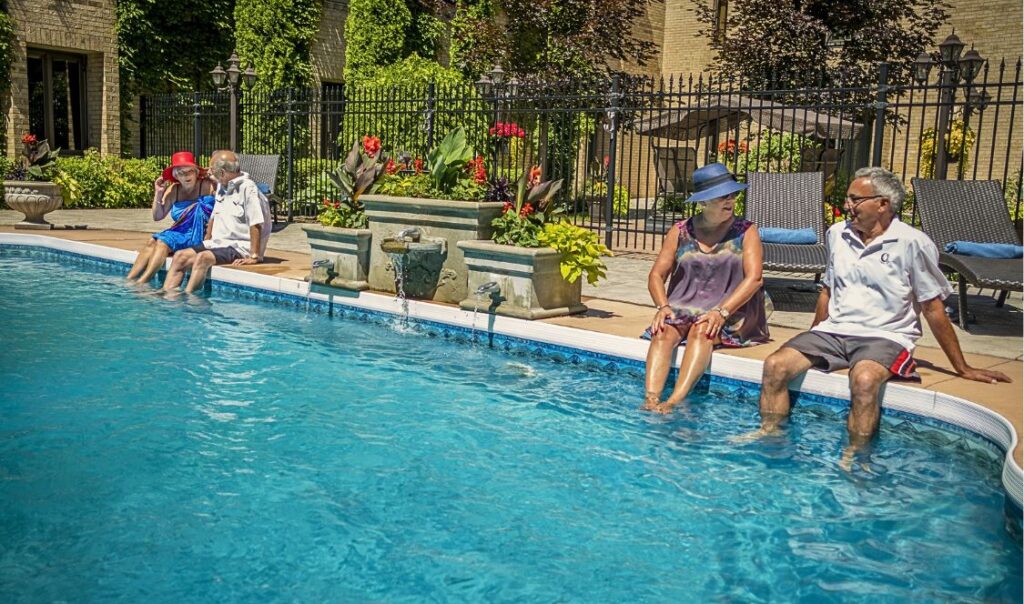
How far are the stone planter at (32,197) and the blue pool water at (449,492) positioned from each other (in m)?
6.83

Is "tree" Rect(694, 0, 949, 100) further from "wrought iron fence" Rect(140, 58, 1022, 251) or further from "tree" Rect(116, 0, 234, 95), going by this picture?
"tree" Rect(116, 0, 234, 95)

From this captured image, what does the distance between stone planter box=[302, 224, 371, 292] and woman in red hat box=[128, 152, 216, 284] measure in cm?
145

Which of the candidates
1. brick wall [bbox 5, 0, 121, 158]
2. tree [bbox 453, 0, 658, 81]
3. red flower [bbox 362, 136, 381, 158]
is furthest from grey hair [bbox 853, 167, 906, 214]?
brick wall [bbox 5, 0, 121, 158]

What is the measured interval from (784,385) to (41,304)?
6128 mm

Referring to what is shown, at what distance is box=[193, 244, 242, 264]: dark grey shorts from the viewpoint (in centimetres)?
859

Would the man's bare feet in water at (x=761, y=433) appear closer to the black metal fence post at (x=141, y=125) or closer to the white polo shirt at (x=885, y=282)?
the white polo shirt at (x=885, y=282)

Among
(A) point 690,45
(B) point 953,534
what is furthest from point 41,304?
(A) point 690,45

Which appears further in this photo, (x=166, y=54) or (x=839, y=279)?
(x=166, y=54)

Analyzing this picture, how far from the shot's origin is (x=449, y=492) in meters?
3.97

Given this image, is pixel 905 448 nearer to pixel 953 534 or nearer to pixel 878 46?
pixel 953 534

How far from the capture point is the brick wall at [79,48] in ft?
54.1

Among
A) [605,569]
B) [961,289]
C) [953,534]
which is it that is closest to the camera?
[605,569]

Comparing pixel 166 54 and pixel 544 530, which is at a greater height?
pixel 166 54

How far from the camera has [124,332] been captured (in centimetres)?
684
